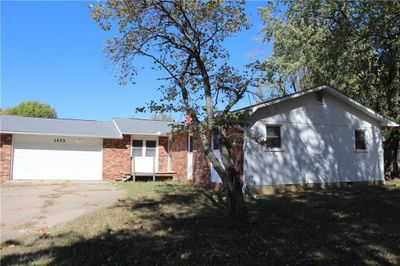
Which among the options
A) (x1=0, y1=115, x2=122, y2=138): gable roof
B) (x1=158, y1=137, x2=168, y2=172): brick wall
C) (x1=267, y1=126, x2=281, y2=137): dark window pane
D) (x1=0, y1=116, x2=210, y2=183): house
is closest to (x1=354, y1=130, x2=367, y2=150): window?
(x1=267, y1=126, x2=281, y2=137): dark window pane

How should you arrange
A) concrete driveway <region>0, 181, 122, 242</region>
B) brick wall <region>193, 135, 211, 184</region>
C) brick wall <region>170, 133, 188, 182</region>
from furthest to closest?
brick wall <region>170, 133, 188, 182</region> → brick wall <region>193, 135, 211, 184</region> → concrete driveway <region>0, 181, 122, 242</region>

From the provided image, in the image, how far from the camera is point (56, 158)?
2167cm

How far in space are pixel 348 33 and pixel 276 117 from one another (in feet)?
13.0

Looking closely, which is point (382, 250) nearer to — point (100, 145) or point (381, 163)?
point (381, 163)

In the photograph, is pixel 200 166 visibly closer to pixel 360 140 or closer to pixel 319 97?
pixel 319 97

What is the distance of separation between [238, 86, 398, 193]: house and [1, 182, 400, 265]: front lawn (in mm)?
3563

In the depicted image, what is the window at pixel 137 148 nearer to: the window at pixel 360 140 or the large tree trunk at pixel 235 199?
the window at pixel 360 140

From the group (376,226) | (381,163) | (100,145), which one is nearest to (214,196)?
(376,226)

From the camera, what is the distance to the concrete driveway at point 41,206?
29.0ft

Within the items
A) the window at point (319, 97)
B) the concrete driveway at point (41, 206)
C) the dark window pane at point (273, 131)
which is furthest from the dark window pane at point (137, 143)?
the window at point (319, 97)

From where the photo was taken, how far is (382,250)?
21.1 feet

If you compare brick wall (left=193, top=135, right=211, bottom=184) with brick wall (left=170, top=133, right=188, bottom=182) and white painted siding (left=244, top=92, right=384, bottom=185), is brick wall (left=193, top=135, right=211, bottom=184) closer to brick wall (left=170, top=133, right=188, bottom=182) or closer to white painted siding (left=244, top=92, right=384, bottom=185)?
brick wall (left=170, top=133, right=188, bottom=182)

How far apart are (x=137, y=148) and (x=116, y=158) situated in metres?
1.33

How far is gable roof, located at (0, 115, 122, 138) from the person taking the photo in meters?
20.8
